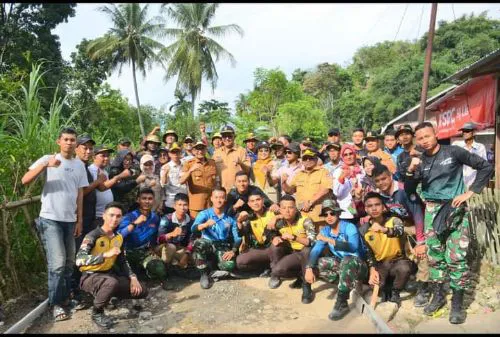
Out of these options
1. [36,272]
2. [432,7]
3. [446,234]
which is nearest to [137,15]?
[432,7]

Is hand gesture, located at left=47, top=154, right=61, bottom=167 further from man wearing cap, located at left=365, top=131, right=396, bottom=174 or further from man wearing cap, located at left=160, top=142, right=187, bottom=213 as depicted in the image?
man wearing cap, located at left=365, top=131, right=396, bottom=174

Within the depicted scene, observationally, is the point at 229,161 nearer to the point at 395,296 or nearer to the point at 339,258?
the point at 339,258

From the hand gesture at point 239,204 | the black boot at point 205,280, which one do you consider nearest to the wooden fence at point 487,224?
the hand gesture at point 239,204

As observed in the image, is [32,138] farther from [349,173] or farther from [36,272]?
[349,173]

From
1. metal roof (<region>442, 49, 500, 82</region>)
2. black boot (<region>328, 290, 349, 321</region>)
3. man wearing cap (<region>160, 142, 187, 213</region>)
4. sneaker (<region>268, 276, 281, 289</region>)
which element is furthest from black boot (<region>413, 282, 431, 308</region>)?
man wearing cap (<region>160, 142, 187, 213</region>)

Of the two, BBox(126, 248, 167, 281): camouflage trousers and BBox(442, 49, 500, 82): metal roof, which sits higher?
BBox(442, 49, 500, 82): metal roof

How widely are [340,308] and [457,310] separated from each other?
3.56 ft

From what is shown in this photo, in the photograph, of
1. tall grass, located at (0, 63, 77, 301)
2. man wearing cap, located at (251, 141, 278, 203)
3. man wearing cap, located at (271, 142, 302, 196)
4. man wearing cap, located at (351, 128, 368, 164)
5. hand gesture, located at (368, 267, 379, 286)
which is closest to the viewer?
hand gesture, located at (368, 267, 379, 286)

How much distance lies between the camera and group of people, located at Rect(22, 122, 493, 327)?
4.12 metres

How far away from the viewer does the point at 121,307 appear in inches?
177

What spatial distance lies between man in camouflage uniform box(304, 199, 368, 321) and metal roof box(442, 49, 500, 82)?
10.7ft

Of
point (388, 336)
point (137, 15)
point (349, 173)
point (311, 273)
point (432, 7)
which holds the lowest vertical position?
point (388, 336)

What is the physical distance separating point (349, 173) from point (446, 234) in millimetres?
1542

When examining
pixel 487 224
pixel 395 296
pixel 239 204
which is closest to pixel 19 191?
pixel 239 204
